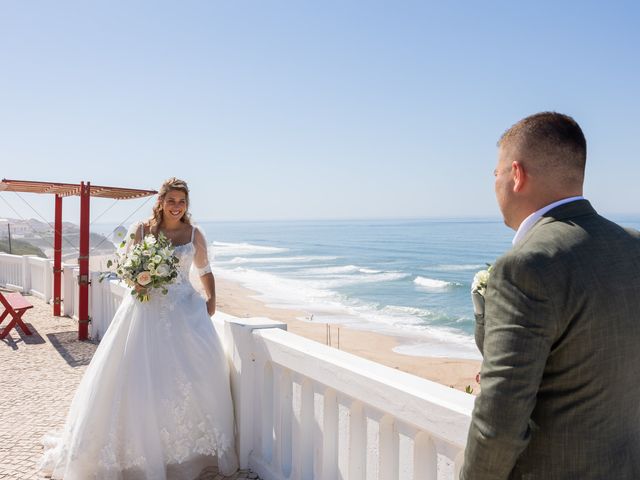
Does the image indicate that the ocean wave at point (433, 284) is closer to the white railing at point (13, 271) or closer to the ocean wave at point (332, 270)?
the ocean wave at point (332, 270)

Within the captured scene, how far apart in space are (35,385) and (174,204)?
3250mm

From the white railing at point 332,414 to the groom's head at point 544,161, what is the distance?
857mm

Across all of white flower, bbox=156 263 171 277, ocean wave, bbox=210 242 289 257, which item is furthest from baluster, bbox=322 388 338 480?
ocean wave, bbox=210 242 289 257

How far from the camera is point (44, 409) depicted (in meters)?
5.46

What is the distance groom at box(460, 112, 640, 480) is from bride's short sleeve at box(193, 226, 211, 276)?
353cm

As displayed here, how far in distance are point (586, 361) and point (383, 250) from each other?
72.9m

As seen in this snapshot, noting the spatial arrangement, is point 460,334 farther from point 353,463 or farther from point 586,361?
point 586,361

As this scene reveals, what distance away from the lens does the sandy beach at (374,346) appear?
14977 mm

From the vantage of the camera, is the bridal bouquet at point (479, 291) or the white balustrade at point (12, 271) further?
the white balustrade at point (12, 271)

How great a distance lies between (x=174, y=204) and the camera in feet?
15.2

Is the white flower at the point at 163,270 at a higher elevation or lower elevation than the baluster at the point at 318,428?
higher

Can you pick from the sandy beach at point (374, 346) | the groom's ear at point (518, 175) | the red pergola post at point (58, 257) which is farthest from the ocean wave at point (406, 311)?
the groom's ear at point (518, 175)

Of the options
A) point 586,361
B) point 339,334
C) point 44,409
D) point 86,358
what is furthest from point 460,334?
point 586,361

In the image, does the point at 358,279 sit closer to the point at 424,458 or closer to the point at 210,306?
the point at 210,306
